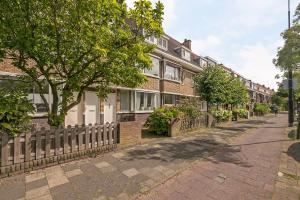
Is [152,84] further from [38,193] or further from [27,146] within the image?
[38,193]

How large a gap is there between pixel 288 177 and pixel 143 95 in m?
11.2

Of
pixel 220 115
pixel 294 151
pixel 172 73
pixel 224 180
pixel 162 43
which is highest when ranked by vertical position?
pixel 162 43

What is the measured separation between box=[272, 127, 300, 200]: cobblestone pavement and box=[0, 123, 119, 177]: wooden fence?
5.30 metres

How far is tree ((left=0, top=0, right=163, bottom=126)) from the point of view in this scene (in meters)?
4.74

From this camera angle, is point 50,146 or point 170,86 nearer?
point 50,146

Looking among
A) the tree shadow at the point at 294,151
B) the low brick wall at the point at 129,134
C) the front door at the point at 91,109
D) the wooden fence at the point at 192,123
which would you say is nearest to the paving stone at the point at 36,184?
the low brick wall at the point at 129,134

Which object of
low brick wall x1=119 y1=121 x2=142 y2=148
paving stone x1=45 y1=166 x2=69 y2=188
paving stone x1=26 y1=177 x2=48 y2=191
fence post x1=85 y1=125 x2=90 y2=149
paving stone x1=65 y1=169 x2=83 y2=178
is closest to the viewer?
paving stone x1=26 y1=177 x2=48 y2=191

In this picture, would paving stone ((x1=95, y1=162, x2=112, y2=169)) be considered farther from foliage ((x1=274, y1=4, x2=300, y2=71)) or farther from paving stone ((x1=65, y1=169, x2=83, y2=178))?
foliage ((x1=274, y1=4, x2=300, y2=71))

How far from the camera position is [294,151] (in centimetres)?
867

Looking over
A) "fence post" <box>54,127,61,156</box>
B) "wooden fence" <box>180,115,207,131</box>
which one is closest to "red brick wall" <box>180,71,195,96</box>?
"wooden fence" <box>180,115,207,131</box>

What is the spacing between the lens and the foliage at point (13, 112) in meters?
4.65

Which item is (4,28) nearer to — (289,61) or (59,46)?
(59,46)

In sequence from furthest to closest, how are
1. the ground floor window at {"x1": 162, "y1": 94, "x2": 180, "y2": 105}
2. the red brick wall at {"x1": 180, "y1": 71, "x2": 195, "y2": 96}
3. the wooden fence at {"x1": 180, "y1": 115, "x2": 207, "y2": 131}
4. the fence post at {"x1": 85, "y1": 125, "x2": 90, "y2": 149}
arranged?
1. the red brick wall at {"x1": 180, "y1": 71, "x2": 195, "y2": 96}
2. the ground floor window at {"x1": 162, "y1": 94, "x2": 180, "y2": 105}
3. the wooden fence at {"x1": 180, "y1": 115, "x2": 207, "y2": 131}
4. the fence post at {"x1": 85, "y1": 125, "x2": 90, "y2": 149}

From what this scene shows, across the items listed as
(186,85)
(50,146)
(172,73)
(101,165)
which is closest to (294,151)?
(101,165)
